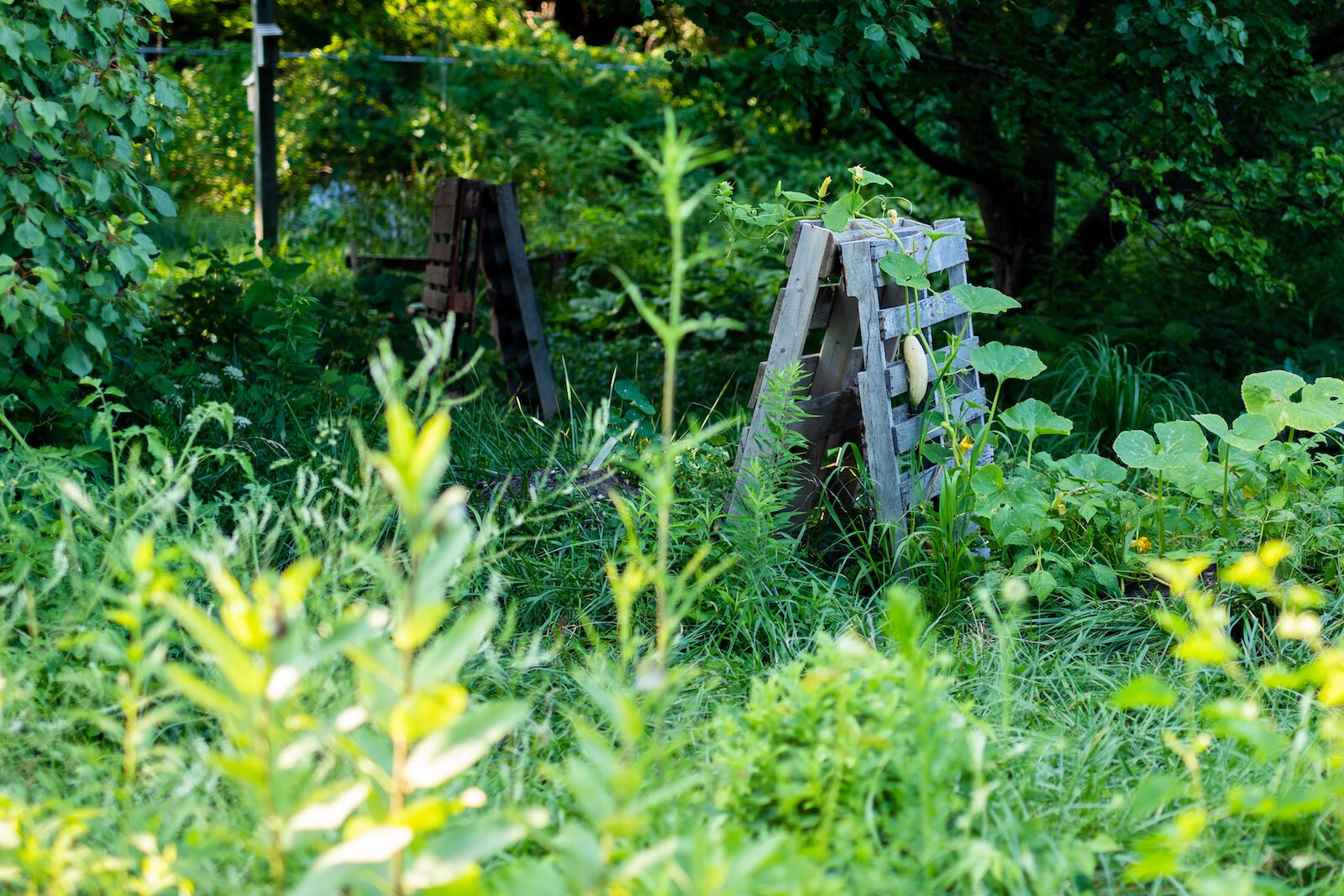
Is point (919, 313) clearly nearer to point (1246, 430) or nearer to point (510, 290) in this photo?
point (1246, 430)

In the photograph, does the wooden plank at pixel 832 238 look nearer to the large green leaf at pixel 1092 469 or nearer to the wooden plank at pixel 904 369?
the wooden plank at pixel 904 369

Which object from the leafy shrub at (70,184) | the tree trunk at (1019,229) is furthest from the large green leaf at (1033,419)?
the tree trunk at (1019,229)

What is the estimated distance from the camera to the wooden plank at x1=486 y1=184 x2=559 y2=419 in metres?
4.80

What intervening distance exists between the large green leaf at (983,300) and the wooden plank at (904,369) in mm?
125

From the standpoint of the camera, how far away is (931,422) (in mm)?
3027

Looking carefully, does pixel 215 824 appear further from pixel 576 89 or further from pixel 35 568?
pixel 576 89

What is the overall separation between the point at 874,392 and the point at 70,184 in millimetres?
2028

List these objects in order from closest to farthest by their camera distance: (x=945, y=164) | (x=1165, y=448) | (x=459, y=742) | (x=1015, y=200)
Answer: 1. (x=459, y=742)
2. (x=1165, y=448)
3. (x=945, y=164)
4. (x=1015, y=200)

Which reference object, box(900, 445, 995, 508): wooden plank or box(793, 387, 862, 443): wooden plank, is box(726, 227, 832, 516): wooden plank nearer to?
box(793, 387, 862, 443): wooden plank

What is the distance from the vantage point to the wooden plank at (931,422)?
2.92 metres

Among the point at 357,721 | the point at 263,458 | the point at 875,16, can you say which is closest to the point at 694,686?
the point at 357,721

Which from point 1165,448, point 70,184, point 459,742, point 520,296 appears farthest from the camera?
point 520,296

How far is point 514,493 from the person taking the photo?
3.26 meters

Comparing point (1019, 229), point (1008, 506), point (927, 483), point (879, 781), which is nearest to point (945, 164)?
point (1019, 229)
